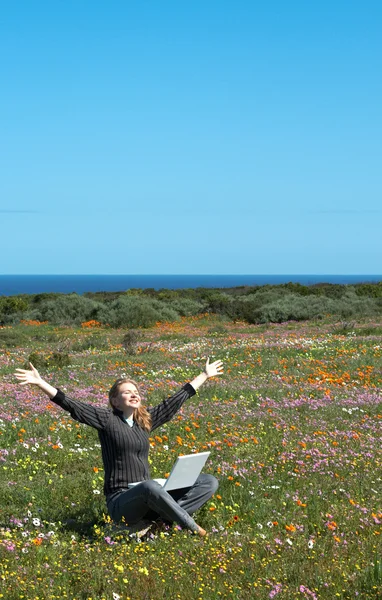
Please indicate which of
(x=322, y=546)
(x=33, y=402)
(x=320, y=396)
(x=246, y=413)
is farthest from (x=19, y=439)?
(x=320, y=396)

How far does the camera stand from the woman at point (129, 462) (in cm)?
700

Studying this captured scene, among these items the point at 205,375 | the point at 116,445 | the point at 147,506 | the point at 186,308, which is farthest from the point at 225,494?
the point at 186,308

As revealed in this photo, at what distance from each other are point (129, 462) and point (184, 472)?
642 mm

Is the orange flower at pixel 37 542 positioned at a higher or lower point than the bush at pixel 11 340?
higher

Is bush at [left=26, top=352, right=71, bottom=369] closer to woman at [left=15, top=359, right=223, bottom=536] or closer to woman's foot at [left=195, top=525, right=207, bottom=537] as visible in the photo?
woman at [left=15, top=359, right=223, bottom=536]

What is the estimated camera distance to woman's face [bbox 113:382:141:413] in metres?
7.57

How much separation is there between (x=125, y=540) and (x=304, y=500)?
251cm

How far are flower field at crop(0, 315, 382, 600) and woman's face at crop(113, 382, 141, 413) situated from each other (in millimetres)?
1227

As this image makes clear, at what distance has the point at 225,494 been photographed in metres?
8.36

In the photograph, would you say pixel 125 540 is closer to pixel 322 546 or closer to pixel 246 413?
pixel 322 546

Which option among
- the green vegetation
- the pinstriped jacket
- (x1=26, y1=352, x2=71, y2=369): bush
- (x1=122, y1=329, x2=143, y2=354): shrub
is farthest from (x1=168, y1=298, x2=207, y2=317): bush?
the pinstriped jacket

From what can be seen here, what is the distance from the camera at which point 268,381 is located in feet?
55.1

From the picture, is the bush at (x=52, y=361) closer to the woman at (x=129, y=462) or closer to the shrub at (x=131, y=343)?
the shrub at (x=131, y=343)

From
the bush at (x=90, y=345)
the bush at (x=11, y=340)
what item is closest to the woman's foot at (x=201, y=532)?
the bush at (x=90, y=345)
